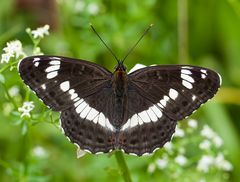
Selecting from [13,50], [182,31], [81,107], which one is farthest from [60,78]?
[182,31]

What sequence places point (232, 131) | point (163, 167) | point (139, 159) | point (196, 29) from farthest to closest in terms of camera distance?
point (196, 29)
point (232, 131)
point (139, 159)
point (163, 167)

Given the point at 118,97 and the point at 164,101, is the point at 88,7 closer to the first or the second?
the point at 118,97

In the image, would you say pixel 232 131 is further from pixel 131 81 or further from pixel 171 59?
pixel 131 81

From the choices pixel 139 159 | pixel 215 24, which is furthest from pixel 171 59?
pixel 139 159

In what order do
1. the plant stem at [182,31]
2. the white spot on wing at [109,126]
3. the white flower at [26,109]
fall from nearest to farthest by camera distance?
1. the white flower at [26,109]
2. the white spot on wing at [109,126]
3. the plant stem at [182,31]

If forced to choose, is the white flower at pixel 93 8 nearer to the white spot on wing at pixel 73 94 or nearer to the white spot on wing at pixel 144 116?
the white spot on wing at pixel 73 94

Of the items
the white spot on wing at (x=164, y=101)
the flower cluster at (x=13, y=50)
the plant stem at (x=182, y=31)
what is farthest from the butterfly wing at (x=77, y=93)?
the plant stem at (x=182, y=31)
